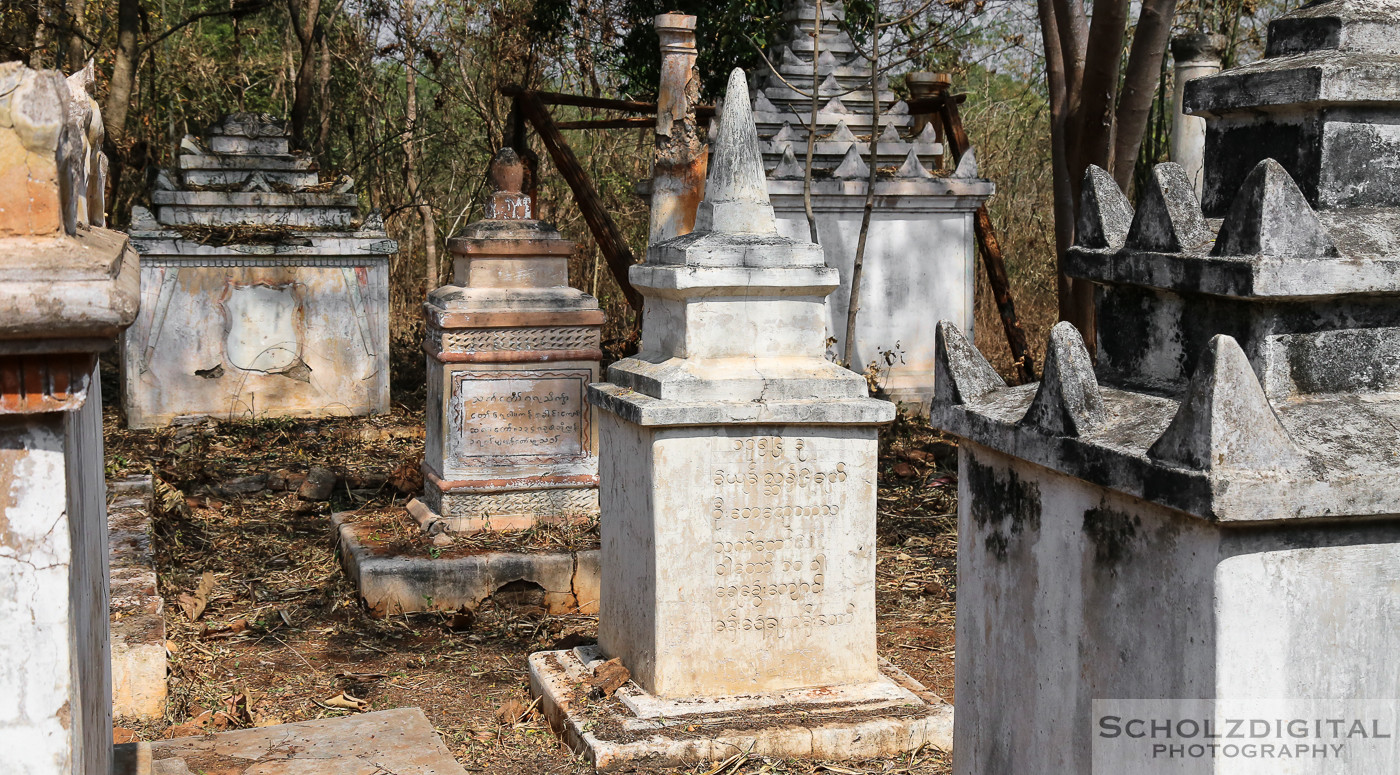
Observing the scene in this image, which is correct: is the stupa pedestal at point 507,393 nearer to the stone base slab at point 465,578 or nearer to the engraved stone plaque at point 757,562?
the stone base slab at point 465,578

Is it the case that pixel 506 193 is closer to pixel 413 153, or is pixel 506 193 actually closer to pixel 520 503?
pixel 520 503

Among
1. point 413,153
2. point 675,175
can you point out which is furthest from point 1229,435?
point 413,153

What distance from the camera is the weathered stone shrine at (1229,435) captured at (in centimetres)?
200

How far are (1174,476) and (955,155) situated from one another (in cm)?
910

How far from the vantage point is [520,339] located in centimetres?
662

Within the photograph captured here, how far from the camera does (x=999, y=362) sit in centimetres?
1212

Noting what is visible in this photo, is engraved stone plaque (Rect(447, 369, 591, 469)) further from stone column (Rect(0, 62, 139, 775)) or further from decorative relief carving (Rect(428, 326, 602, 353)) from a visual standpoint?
stone column (Rect(0, 62, 139, 775))

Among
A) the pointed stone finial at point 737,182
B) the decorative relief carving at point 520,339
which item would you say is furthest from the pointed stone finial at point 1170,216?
the decorative relief carving at point 520,339

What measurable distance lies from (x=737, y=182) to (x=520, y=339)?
2.43 metres

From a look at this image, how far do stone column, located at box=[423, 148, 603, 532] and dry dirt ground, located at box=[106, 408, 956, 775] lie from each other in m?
0.32

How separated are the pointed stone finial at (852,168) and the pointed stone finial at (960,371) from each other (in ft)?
23.1

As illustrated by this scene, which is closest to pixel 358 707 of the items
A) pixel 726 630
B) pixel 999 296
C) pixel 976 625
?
pixel 726 630

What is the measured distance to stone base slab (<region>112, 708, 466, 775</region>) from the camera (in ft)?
9.87

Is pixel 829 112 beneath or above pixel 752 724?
above
